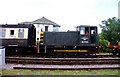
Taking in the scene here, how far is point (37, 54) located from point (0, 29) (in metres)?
3.77

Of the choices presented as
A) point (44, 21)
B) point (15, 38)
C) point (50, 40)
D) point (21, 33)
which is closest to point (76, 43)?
point (50, 40)

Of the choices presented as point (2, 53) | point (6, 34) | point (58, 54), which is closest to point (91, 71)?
point (2, 53)

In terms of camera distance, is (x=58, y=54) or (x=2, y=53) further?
(x=58, y=54)

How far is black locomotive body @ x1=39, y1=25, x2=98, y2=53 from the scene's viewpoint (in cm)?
2005

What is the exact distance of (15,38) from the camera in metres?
21.3

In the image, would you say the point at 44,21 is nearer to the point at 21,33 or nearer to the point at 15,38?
the point at 21,33

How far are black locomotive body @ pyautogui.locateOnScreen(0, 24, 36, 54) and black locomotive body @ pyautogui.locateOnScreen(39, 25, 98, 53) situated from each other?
5.05ft

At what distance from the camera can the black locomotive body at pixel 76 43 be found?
20047 mm

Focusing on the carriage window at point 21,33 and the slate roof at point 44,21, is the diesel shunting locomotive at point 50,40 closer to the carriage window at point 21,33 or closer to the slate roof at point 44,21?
the carriage window at point 21,33

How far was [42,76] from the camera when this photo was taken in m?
9.38

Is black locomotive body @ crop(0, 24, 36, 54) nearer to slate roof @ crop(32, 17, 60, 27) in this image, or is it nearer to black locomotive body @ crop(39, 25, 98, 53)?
black locomotive body @ crop(39, 25, 98, 53)

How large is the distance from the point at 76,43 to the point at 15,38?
5.17 m

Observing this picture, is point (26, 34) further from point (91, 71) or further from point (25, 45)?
point (91, 71)

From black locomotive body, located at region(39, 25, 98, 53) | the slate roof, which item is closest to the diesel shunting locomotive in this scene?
black locomotive body, located at region(39, 25, 98, 53)
